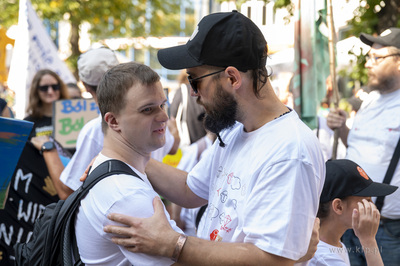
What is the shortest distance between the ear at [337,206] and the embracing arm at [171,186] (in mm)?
813

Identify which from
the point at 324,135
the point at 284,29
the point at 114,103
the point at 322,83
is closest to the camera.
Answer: the point at 114,103

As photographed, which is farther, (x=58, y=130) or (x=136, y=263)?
(x=58, y=130)

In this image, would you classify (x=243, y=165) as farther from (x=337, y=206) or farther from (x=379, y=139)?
(x=379, y=139)

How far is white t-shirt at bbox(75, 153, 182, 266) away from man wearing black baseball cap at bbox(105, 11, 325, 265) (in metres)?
0.05

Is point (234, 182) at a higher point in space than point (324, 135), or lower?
higher

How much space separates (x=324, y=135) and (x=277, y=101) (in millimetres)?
3652

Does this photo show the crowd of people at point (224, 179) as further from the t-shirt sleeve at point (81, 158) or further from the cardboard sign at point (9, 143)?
the t-shirt sleeve at point (81, 158)

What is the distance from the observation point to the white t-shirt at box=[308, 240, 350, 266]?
9.48 feet

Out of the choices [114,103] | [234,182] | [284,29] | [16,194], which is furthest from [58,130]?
[284,29]

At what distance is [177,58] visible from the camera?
233cm

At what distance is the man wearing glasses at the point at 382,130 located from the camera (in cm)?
412

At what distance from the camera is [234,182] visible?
7.32 ft

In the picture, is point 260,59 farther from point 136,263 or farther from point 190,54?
point 136,263

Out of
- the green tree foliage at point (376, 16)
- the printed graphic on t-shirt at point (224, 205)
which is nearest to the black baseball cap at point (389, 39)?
the green tree foliage at point (376, 16)
